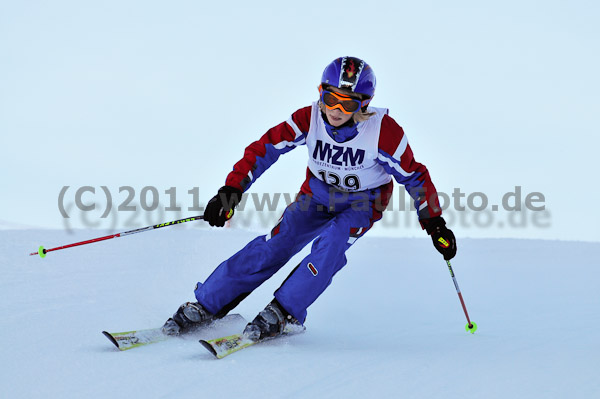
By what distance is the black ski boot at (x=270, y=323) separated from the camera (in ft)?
9.64

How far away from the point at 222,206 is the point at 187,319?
662 millimetres

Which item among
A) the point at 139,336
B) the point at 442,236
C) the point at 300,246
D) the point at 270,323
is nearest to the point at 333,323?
the point at 300,246

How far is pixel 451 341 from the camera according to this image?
3.14 meters

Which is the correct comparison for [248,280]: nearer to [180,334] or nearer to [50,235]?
[180,334]

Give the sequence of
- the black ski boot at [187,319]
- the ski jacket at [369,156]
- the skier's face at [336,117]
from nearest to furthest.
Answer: the black ski boot at [187,319]
the skier's face at [336,117]
the ski jacket at [369,156]

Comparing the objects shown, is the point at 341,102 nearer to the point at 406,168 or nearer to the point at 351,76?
the point at 351,76

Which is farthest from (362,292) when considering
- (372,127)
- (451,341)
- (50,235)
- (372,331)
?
(50,235)

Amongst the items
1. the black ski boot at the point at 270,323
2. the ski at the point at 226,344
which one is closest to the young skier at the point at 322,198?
the black ski boot at the point at 270,323

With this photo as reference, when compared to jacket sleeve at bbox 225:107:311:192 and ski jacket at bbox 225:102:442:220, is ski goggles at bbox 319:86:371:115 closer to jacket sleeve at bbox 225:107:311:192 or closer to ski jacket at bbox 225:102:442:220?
ski jacket at bbox 225:102:442:220

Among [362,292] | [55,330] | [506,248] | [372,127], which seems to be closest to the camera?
[55,330]

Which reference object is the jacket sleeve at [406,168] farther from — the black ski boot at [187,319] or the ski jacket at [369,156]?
the black ski boot at [187,319]

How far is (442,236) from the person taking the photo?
3262mm

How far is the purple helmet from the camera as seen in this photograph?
10.2 feet

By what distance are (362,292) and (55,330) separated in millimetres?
2386
